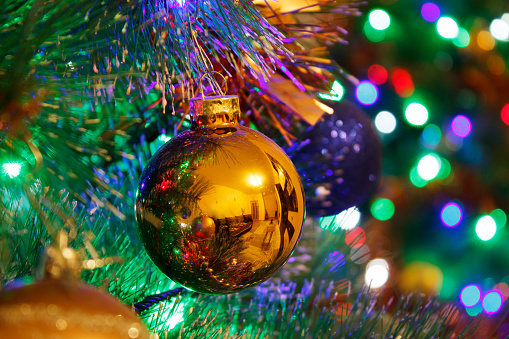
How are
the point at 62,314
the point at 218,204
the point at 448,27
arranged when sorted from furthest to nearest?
the point at 448,27, the point at 218,204, the point at 62,314

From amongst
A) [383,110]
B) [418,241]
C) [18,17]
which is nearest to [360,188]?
[18,17]

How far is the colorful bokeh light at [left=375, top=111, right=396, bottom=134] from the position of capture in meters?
1.54

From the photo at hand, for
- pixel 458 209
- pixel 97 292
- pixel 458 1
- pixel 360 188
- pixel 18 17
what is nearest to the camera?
pixel 97 292

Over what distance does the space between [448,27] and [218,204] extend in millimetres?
1369

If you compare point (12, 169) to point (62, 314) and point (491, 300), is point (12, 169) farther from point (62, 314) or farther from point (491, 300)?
point (491, 300)

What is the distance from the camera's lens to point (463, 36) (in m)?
1.52

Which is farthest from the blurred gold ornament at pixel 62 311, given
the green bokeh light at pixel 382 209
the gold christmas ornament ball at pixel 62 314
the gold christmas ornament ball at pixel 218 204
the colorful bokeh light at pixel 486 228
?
the colorful bokeh light at pixel 486 228

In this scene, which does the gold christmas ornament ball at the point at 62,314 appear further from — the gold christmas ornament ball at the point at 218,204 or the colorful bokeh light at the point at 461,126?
the colorful bokeh light at the point at 461,126

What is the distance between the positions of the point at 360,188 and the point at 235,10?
1.05 feet

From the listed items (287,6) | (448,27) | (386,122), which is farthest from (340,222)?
(448,27)

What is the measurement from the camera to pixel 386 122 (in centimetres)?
154

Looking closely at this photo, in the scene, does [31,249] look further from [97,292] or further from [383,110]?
[383,110]

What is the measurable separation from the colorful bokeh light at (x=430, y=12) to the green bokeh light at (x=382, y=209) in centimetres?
58

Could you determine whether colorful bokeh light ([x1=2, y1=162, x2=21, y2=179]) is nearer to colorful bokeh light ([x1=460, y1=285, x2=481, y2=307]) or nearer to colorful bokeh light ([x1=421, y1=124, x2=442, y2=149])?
colorful bokeh light ([x1=421, y1=124, x2=442, y2=149])
